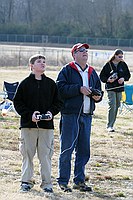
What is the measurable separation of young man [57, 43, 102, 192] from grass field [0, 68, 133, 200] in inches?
13.4

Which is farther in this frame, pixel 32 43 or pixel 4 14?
pixel 4 14

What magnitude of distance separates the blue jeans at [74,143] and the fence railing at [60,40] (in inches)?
2987

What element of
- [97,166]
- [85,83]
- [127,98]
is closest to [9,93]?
[127,98]

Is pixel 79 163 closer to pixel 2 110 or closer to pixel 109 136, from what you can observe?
pixel 109 136

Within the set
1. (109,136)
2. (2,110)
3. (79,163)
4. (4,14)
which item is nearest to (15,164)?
(79,163)

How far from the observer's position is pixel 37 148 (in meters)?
7.03

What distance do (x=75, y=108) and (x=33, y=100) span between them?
628 mm

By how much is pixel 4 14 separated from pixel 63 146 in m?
94.6

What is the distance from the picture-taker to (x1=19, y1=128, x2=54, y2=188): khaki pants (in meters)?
6.96

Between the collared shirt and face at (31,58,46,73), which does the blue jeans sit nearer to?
the collared shirt

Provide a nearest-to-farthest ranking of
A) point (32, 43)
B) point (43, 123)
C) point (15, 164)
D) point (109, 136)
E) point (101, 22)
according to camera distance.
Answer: point (43, 123), point (15, 164), point (109, 136), point (32, 43), point (101, 22)

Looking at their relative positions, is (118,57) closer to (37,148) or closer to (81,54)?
(81,54)

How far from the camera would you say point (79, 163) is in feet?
24.4

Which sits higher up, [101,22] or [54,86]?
[101,22]
